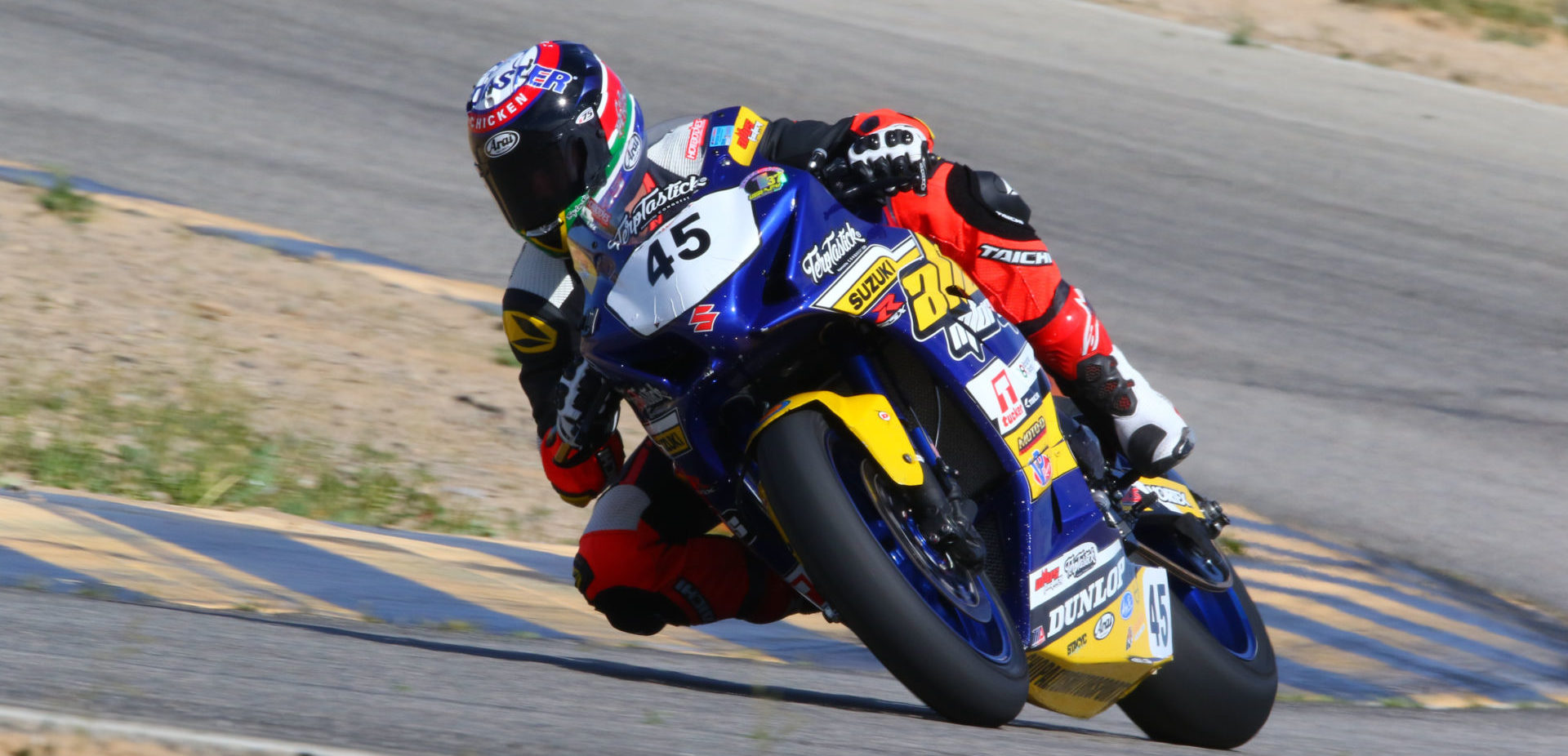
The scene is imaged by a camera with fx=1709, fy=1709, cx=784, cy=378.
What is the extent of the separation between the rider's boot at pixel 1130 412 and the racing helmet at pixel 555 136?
3.94ft

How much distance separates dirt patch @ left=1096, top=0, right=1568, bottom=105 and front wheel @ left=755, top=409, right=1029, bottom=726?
11.3 meters

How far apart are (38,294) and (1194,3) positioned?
10.7m

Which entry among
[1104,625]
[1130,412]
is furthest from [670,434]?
[1130,412]

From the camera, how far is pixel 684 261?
3264 millimetres

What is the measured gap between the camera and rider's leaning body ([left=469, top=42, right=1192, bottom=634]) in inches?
143

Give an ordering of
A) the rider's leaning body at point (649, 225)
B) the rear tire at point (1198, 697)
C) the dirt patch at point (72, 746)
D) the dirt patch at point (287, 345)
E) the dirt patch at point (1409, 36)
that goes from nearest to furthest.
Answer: the dirt patch at point (72, 746)
the rider's leaning body at point (649, 225)
the rear tire at point (1198, 697)
the dirt patch at point (287, 345)
the dirt patch at point (1409, 36)

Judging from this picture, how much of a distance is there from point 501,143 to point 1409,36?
1248 centimetres

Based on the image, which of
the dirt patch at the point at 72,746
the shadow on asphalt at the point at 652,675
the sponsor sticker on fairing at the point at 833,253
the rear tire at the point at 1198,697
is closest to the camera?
the dirt patch at the point at 72,746

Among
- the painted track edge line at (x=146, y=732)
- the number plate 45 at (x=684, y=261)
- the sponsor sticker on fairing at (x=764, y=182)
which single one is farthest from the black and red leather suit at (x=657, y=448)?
the painted track edge line at (x=146, y=732)

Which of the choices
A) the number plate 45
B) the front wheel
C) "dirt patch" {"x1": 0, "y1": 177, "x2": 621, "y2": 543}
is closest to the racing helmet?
the number plate 45

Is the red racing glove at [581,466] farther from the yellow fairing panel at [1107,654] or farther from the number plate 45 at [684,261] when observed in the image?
the yellow fairing panel at [1107,654]

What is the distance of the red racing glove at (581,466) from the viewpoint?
158 inches

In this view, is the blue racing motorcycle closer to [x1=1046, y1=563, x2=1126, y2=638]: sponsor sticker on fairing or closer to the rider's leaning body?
[x1=1046, y1=563, x2=1126, y2=638]: sponsor sticker on fairing

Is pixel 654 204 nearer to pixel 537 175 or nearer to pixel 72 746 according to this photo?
pixel 537 175
